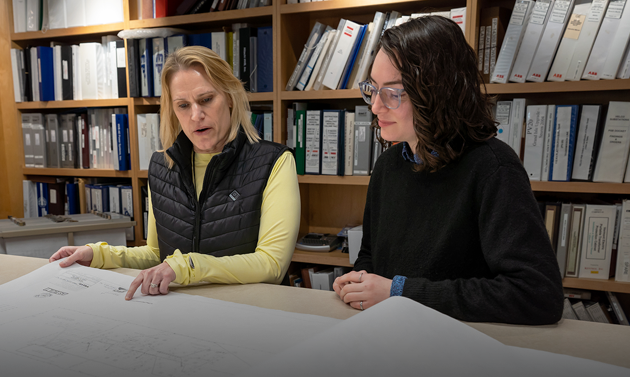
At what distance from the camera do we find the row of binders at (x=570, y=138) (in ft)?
5.48

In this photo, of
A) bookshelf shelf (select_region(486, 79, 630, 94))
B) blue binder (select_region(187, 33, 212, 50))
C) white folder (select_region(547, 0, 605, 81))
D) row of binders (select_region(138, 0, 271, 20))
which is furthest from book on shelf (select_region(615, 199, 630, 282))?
blue binder (select_region(187, 33, 212, 50))

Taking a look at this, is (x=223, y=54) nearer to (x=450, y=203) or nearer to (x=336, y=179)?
(x=336, y=179)

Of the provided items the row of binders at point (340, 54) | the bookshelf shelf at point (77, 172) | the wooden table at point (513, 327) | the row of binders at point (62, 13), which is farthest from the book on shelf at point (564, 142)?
the row of binders at point (62, 13)

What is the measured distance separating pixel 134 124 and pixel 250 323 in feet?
6.79

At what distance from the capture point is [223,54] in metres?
2.23

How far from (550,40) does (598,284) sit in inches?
38.1

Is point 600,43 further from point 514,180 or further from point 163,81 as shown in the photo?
point 163,81

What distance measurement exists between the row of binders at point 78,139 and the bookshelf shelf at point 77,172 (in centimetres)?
3

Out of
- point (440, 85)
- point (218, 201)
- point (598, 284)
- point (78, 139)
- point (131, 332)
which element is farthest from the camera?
point (78, 139)

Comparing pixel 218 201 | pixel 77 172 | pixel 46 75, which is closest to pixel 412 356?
pixel 218 201

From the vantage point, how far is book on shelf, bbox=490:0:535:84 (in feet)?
5.71

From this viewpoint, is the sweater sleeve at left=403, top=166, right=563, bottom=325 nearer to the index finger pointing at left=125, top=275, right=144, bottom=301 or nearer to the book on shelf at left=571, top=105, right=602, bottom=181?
the index finger pointing at left=125, top=275, right=144, bottom=301

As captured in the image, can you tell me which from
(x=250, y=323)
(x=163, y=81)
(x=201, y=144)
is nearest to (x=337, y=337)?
(x=250, y=323)

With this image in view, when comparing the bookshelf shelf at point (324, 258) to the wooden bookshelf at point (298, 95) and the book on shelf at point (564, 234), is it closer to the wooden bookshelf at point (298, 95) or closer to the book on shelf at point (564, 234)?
the wooden bookshelf at point (298, 95)
